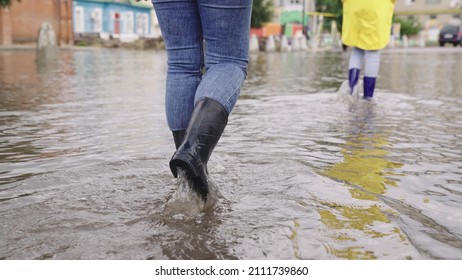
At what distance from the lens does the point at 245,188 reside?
201cm

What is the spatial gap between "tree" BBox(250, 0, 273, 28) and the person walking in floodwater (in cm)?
3126

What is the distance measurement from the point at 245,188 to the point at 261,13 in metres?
32.0

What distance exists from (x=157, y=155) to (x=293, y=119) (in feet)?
5.11

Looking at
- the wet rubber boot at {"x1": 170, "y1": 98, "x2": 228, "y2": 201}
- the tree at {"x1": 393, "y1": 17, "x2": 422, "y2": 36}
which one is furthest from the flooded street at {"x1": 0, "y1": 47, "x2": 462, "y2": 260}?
the tree at {"x1": 393, "y1": 17, "x2": 422, "y2": 36}

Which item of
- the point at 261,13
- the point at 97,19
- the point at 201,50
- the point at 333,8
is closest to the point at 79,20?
the point at 97,19

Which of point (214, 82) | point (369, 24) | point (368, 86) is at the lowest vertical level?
point (368, 86)

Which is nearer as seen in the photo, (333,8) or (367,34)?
(367,34)

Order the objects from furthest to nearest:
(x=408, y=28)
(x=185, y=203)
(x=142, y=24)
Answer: (x=408, y=28) → (x=142, y=24) → (x=185, y=203)

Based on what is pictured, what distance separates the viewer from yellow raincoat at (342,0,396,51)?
487 cm

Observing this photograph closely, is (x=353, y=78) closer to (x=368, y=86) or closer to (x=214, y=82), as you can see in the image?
(x=368, y=86)

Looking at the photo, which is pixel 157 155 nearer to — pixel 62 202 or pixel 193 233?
pixel 62 202

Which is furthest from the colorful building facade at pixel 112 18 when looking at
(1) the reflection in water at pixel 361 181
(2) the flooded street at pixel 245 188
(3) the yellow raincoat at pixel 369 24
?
(1) the reflection in water at pixel 361 181

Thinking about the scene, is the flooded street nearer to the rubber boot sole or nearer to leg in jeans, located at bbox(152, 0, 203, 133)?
the rubber boot sole

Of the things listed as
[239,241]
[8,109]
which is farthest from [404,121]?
[8,109]
